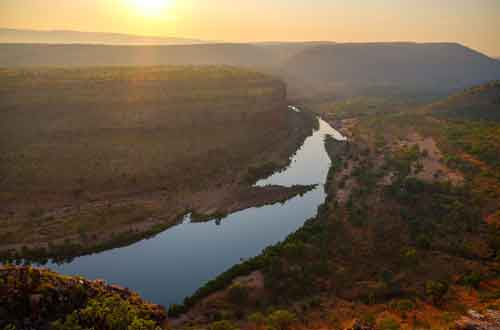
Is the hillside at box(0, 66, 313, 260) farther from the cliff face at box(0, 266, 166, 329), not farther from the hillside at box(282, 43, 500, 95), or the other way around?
the hillside at box(282, 43, 500, 95)

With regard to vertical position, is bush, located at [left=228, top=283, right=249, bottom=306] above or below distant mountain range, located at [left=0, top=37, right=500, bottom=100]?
below

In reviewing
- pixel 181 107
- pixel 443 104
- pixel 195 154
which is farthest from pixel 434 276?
pixel 443 104

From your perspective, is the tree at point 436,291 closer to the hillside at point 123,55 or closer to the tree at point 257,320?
the tree at point 257,320

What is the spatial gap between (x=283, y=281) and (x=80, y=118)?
3525 cm

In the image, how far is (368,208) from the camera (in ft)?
95.5

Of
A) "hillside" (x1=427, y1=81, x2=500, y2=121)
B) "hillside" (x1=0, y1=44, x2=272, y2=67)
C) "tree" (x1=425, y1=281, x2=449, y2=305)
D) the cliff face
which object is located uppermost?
"hillside" (x1=0, y1=44, x2=272, y2=67)

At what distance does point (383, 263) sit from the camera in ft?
69.1

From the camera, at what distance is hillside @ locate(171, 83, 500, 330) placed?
15.8 meters

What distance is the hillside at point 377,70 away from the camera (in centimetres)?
14688

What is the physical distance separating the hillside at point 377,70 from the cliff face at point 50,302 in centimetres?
12524

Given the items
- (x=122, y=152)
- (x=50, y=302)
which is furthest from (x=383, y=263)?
(x=122, y=152)

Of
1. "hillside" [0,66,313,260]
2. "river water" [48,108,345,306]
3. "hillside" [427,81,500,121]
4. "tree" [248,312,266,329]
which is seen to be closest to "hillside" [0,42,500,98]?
"hillside" [427,81,500,121]

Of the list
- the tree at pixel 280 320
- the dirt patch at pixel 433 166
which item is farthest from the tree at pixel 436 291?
the dirt patch at pixel 433 166

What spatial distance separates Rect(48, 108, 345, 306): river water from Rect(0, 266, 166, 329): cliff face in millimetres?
6613
